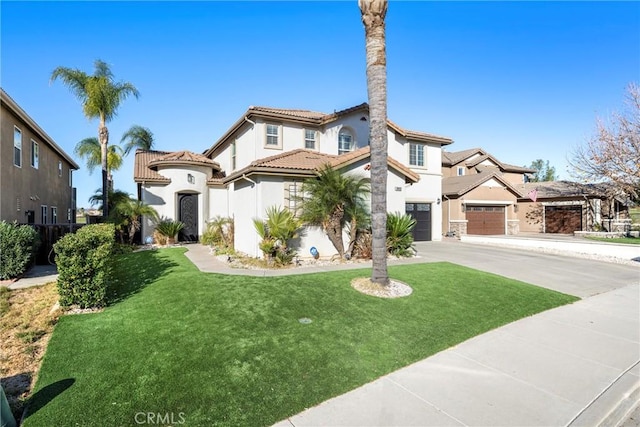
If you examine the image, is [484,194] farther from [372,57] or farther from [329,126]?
[372,57]

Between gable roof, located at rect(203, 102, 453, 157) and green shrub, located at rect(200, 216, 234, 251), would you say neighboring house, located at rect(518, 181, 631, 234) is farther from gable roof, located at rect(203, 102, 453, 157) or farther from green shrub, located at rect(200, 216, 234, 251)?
green shrub, located at rect(200, 216, 234, 251)

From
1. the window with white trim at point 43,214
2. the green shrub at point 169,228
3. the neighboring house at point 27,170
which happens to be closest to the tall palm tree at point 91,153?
the neighboring house at point 27,170

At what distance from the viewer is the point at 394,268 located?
11.7 meters

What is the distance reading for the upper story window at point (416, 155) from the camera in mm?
21656

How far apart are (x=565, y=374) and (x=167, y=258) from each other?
1341cm

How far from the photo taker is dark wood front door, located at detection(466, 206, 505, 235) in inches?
1004

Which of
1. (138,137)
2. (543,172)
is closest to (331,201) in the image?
(138,137)

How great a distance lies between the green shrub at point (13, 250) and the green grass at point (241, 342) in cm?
389

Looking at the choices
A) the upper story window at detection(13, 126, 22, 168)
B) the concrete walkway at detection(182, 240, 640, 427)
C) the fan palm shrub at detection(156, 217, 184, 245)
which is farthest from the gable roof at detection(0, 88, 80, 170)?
the concrete walkway at detection(182, 240, 640, 427)

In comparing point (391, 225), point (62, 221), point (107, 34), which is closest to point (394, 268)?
point (391, 225)

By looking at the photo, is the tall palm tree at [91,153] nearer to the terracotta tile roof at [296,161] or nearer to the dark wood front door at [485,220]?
the terracotta tile roof at [296,161]

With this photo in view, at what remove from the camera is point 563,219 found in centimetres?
2919

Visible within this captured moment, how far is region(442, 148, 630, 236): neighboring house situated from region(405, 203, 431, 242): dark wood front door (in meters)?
3.70

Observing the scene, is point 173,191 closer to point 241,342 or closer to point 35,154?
point 35,154
